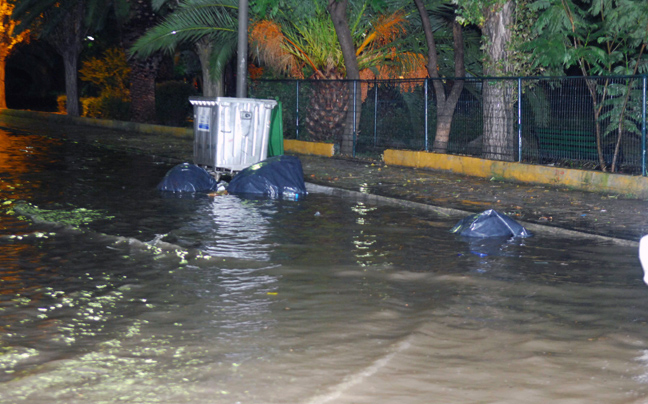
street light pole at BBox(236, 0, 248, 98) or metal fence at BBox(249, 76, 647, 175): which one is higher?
street light pole at BBox(236, 0, 248, 98)

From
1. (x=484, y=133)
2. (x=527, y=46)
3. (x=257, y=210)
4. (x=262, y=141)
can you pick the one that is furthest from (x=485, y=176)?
(x=257, y=210)

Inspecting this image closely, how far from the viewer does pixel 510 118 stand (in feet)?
48.9

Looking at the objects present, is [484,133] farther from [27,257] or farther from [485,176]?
[27,257]

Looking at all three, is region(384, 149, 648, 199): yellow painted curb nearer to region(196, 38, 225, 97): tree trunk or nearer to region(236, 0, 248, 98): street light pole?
region(236, 0, 248, 98): street light pole

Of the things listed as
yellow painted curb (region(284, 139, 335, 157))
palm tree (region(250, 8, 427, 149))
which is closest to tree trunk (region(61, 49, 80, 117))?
palm tree (region(250, 8, 427, 149))

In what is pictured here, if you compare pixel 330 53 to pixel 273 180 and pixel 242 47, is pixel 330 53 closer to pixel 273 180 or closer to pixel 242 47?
pixel 242 47

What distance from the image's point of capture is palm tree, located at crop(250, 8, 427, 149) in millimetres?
19641

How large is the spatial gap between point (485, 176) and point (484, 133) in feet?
2.94

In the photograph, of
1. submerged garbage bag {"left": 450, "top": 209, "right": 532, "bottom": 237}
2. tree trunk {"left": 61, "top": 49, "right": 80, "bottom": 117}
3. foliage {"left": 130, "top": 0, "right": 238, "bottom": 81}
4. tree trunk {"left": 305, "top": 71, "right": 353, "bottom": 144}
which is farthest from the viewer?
tree trunk {"left": 61, "top": 49, "right": 80, "bottom": 117}

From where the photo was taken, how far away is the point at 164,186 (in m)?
13.0

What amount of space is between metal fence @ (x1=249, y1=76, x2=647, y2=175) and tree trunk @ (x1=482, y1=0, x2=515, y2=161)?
2 centimetres

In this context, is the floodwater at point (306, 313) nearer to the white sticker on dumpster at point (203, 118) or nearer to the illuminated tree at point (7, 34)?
the white sticker on dumpster at point (203, 118)

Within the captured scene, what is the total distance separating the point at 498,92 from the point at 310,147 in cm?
579

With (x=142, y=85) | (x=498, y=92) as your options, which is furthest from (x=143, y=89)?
(x=498, y=92)
